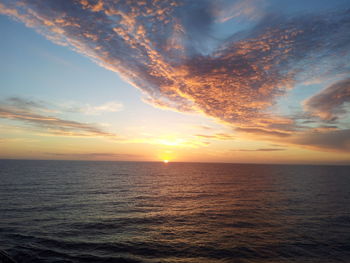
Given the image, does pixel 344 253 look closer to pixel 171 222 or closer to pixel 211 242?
pixel 211 242

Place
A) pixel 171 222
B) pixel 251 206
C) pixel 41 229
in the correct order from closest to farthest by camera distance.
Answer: pixel 41 229 < pixel 171 222 < pixel 251 206

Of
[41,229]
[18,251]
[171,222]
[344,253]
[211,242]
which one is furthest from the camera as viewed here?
[171,222]

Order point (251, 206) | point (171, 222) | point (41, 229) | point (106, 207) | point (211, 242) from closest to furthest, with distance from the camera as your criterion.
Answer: point (211, 242) < point (41, 229) < point (171, 222) < point (106, 207) < point (251, 206)

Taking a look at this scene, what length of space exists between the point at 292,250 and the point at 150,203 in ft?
94.5

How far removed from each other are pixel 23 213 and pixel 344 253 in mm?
44280

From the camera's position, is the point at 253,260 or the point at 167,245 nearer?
the point at 253,260

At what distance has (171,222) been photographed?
31625 mm

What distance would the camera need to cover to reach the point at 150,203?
4434cm

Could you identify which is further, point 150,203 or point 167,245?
point 150,203

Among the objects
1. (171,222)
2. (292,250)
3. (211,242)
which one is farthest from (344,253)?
(171,222)

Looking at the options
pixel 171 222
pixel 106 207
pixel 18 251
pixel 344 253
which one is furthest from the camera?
pixel 106 207

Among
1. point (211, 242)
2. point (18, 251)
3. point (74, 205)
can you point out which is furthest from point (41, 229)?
point (211, 242)

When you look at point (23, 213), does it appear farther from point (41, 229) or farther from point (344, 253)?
point (344, 253)

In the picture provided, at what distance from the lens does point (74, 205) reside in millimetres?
39062
